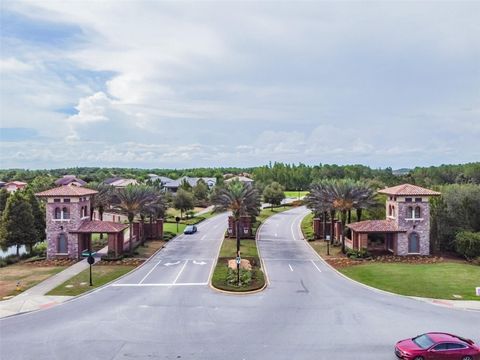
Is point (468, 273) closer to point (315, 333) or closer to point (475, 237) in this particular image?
point (475, 237)

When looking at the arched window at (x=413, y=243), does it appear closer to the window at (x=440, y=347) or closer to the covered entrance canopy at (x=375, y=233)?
the covered entrance canopy at (x=375, y=233)

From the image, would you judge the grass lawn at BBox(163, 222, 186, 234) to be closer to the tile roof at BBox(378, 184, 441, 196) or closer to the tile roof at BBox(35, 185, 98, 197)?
the tile roof at BBox(35, 185, 98, 197)

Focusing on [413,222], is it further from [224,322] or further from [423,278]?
[224,322]

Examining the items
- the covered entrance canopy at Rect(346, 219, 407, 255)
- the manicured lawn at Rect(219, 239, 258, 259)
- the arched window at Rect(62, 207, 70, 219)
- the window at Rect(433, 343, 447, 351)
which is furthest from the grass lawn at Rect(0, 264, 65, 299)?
the covered entrance canopy at Rect(346, 219, 407, 255)

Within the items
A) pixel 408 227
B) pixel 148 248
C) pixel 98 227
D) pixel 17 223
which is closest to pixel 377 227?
pixel 408 227

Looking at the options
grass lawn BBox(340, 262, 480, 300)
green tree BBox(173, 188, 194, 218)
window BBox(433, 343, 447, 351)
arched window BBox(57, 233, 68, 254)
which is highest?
green tree BBox(173, 188, 194, 218)
